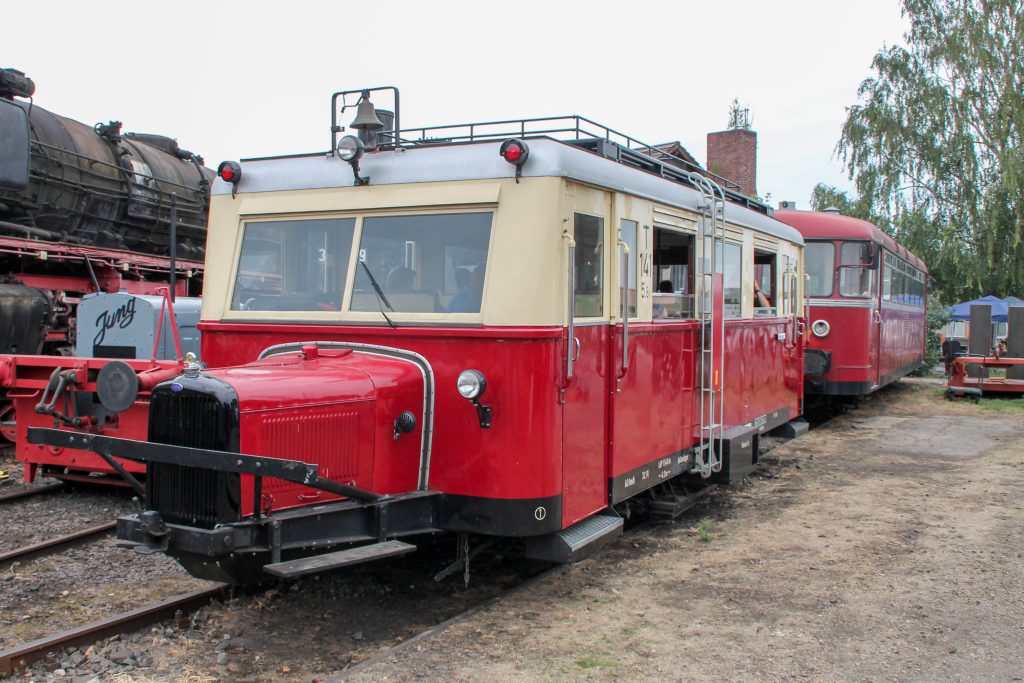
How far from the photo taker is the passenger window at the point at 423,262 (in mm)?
5141

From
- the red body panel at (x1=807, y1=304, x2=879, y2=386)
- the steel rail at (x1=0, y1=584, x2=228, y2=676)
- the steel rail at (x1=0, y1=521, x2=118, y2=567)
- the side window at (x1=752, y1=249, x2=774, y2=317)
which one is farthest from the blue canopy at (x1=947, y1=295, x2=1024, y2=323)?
the steel rail at (x1=0, y1=584, x2=228, y2=676)

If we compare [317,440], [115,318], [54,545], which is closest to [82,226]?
[115,318]

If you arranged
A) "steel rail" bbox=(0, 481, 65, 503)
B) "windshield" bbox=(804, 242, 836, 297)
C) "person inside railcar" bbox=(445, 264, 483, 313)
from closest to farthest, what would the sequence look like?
"person inside railcar" bbox=(445, 264, 483, 313)
"steel rail" bbox=(0, 481, 65, 503)
"windshield" bbox=(804, 242, 836, 297)

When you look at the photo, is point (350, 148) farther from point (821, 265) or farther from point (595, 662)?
point (821, 265)

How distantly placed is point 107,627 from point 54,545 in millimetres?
1943

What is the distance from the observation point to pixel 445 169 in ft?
17.2

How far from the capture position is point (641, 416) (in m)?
6.12

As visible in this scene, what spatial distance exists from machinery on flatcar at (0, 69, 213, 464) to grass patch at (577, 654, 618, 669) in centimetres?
466

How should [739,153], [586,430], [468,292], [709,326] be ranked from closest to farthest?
[468,292], [586,430], [709,326], [739,153]

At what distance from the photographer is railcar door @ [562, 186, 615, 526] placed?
5145 millimetres

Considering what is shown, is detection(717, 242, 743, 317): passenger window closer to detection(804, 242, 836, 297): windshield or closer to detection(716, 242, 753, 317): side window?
detection(716, 242, 753, 317): side window

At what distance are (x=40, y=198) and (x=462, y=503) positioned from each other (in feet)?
33.5

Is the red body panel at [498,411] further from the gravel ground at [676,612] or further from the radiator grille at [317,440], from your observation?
the gravel ground at [676,612]

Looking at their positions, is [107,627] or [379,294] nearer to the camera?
[107,627]
